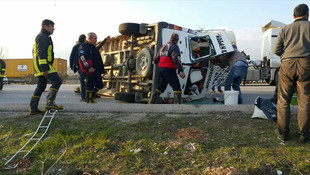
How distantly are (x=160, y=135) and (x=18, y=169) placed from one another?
165 cm

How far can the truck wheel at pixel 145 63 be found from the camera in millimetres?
5645

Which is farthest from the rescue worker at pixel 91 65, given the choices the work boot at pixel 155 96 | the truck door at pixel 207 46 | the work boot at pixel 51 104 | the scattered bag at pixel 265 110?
the scattered bag at pixel 265 110

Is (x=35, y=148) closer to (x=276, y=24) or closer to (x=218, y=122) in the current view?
(x=218, y=122)

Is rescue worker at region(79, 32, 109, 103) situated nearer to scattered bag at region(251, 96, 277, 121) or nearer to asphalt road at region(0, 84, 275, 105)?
asphalt road at region(0, 84, 275, 105)

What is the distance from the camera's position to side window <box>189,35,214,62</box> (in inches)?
234

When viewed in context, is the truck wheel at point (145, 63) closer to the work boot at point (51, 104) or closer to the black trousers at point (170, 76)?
the black trousers at point (170, 76)

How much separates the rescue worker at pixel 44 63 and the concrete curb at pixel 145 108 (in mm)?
340

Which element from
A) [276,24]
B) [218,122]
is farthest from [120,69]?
[276,24]

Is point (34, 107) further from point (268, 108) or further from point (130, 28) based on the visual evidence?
point (268, 108)

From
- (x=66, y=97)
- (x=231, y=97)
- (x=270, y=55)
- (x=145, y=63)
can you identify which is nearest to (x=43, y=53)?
(x=145, y=63)

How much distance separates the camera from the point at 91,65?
554cm

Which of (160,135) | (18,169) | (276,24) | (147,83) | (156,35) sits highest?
(276,24)

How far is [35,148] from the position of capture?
2.99 m

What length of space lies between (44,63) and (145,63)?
2347 mm
